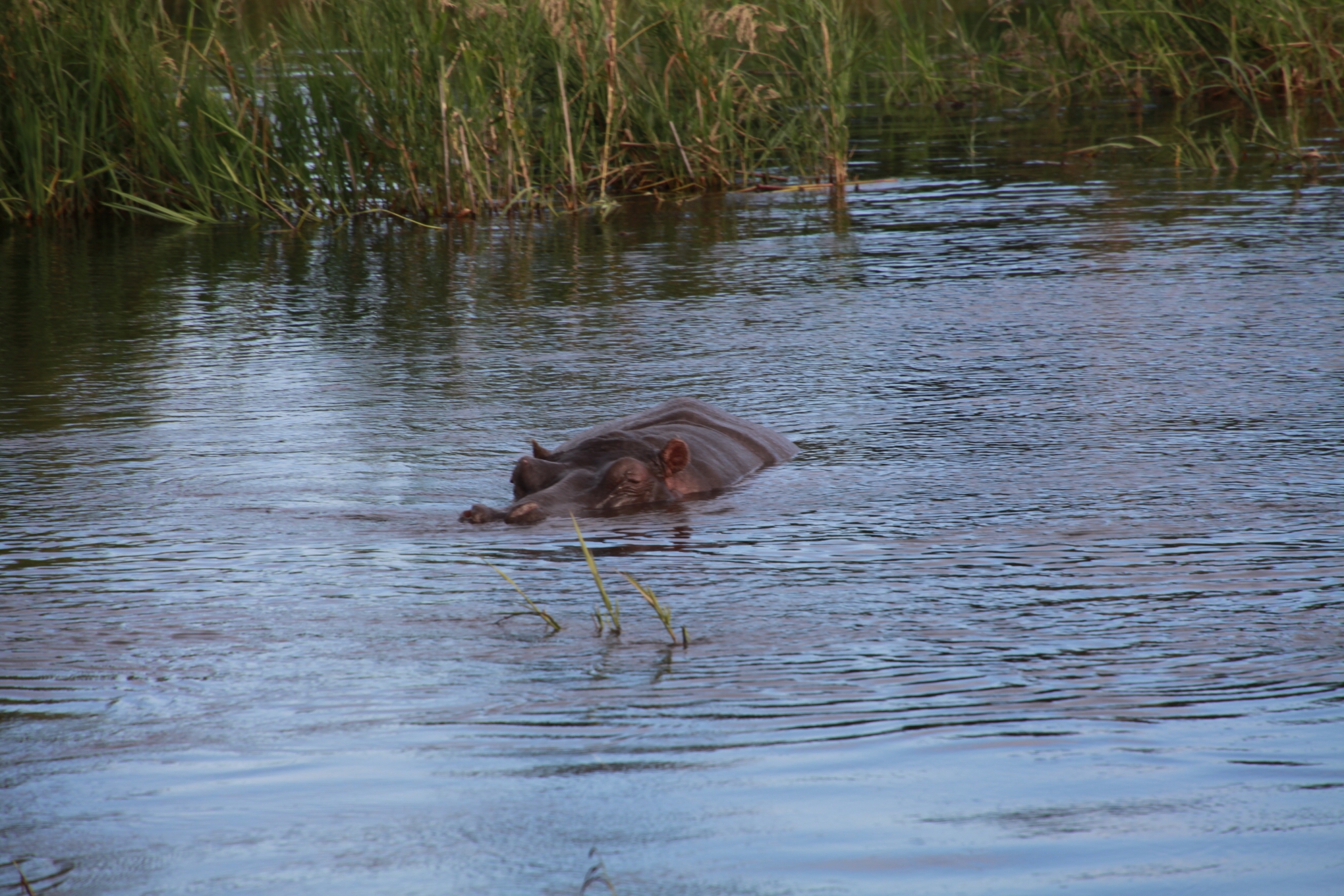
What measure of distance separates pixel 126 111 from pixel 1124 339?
6.09 meters

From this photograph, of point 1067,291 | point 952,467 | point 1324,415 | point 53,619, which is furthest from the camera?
point 1067,291

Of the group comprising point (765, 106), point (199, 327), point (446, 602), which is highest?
point (765, 106)

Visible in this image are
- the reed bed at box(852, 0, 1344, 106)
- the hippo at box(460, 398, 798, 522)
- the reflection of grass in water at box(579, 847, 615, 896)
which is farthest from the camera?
the reed bed at box(852, 0, 1344, 106)

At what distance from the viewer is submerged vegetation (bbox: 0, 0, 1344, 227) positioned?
345 inches

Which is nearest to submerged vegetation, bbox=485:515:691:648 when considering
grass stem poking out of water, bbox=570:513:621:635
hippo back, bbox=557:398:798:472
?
grass stem poking out of water, bbox=570:513:621:635

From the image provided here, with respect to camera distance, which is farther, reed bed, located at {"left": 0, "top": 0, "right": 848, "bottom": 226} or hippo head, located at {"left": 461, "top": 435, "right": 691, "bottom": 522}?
reed bed, located at {"left": 0, "top": 0, "right": 848, "bottom": 226}

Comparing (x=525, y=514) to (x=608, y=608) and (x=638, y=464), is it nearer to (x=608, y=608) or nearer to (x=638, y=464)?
(x=638, y=464)

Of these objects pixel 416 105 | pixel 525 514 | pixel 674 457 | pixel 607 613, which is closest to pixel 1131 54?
pixel 416 105

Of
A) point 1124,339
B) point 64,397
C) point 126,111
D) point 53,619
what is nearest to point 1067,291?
point 1124,339

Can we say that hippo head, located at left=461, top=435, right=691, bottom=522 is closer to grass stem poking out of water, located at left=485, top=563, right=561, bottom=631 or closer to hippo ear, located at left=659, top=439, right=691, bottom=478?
hippo ear, located at left=659, top=439, right=691, bottom=478

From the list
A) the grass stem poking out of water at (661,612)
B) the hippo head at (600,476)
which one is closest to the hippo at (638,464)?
the hippo head at (600,476)

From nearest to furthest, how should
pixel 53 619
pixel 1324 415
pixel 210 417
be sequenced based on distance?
pixel 53 619
pixel 1324 415
pixel 210 417

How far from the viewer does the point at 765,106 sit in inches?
379

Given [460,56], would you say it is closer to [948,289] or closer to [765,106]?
[765,106]
